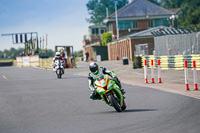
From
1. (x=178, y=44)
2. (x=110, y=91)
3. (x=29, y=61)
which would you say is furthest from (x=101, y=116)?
(x=29, y=61)

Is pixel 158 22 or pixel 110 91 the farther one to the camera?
pixel 158 22

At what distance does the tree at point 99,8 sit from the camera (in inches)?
5404

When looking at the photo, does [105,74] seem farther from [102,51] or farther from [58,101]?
[102,51]

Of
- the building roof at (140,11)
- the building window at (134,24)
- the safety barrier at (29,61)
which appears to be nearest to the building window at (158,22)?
the building roof at (140,11)

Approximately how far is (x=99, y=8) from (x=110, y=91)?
129 meters

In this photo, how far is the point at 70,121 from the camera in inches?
390

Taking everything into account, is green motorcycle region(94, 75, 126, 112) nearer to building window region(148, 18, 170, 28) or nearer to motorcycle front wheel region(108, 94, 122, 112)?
motorcycle front wheel region(108, 94, 122, 112)

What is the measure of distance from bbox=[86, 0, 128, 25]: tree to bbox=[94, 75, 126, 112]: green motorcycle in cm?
12616

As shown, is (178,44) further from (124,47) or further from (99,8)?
(99,8)

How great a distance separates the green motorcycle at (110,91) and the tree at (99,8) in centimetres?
12616

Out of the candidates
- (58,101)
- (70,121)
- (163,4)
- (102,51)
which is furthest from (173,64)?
(163,4)

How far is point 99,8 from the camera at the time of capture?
13888 centimetres

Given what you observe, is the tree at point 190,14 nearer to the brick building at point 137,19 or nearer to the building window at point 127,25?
the brick building at point 137,19

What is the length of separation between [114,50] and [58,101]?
184 feet
